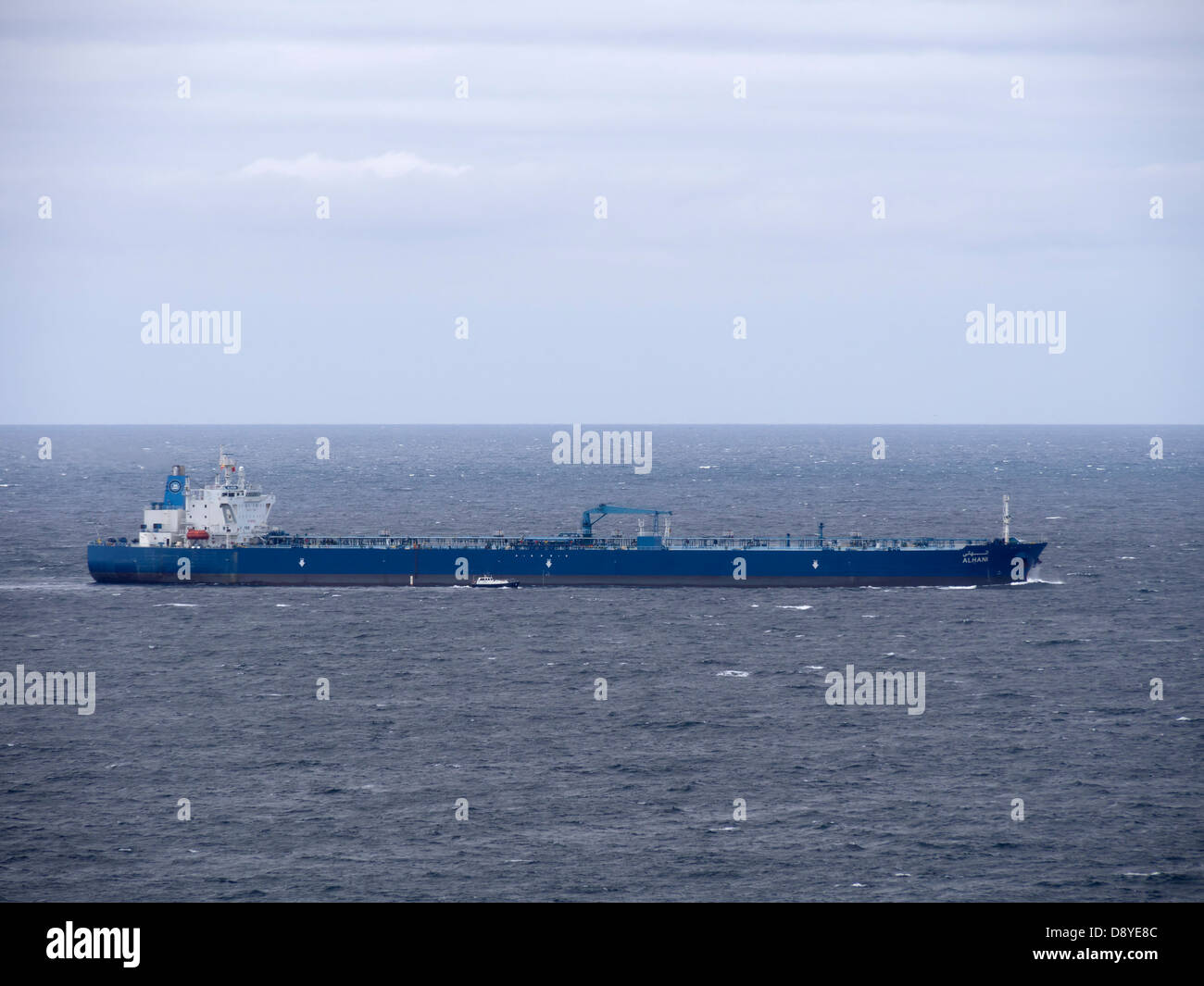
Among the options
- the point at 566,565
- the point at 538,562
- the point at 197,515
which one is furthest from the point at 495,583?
the point at 197,515

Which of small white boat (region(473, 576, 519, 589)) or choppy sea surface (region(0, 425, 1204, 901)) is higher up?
small white boat (region(473, 576, 519, 589))

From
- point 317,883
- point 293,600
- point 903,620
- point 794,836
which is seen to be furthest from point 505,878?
point 293,600

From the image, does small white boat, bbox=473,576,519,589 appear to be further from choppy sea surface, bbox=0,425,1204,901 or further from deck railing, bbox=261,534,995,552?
deck railing, bbox=261,534,995,552

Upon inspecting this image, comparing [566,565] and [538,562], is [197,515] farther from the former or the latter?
[566,565]

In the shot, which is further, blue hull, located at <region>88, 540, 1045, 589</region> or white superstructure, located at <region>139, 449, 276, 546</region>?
white superstructure, located at <region>139, 449, 276, 546</region>

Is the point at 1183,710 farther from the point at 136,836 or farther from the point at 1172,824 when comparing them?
the point at 136,836

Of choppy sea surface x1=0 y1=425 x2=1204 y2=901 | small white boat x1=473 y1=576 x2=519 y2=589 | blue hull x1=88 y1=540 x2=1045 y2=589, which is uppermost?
blue hull x1=88 y1=540 x2=1045 y2=589

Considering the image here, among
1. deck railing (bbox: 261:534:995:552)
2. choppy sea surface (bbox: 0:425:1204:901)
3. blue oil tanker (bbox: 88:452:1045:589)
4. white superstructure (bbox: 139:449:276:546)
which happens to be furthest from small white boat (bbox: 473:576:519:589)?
white superstructure (bbox: 139:449:276:546)
